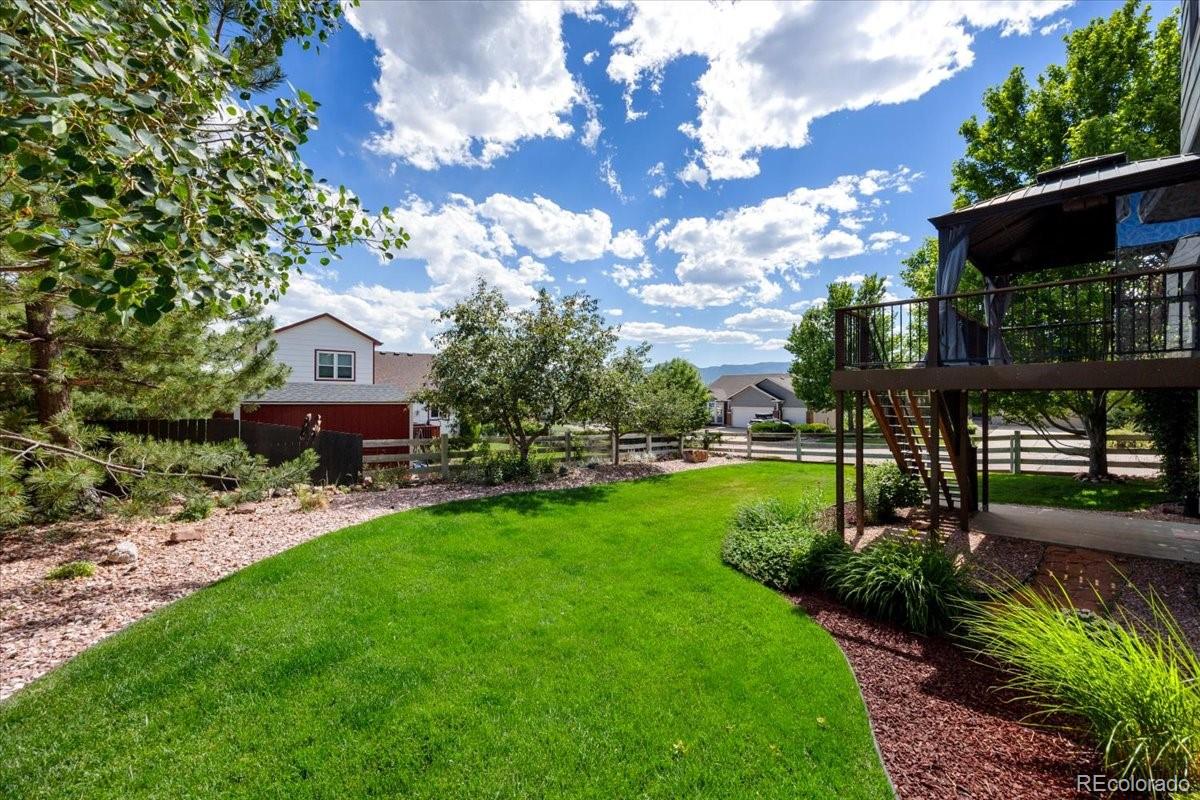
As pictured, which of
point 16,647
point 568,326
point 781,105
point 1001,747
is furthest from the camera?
point 568,326

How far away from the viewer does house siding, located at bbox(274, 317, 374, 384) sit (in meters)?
18.3

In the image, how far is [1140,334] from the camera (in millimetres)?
6992

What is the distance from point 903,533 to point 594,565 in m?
4.34

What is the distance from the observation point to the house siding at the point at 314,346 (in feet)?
59.9

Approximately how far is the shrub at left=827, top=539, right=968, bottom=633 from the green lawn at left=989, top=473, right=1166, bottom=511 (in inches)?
245

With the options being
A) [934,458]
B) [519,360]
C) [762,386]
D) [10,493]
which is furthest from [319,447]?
[762,386]

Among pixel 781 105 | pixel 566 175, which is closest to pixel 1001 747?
pixel 781 105

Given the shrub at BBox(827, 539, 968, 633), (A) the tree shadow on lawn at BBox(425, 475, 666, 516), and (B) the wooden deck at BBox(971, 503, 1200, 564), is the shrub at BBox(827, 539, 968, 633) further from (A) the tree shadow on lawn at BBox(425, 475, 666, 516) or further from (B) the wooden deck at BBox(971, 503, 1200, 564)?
(A) the tree shadow on lawn at BBox(425, 475, 666, 516)

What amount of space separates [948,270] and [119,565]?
35.4 feet

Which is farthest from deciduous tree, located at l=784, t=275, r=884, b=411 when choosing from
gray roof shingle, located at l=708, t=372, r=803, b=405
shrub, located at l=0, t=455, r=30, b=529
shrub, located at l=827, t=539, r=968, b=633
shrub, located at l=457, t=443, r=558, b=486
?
shrub, located at l=0, t=455, r=30, b=529

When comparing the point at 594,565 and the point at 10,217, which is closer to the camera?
the point at 10,217

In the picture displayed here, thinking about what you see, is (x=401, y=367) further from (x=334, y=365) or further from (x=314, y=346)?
(x=314, y=346)

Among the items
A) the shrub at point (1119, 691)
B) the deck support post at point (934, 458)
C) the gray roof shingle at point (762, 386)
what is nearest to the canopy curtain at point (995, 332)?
the deck support post at point (934, 458)

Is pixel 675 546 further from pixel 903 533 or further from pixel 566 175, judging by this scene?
pixel 566 175
